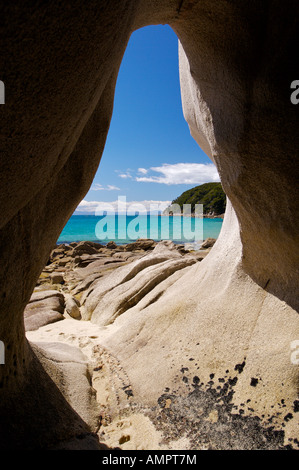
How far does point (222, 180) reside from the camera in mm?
2547

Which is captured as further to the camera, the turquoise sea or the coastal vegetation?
the coastal vegetation

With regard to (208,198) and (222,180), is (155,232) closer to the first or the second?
(208,198)

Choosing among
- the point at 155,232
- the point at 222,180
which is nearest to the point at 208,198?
the point at 155,232

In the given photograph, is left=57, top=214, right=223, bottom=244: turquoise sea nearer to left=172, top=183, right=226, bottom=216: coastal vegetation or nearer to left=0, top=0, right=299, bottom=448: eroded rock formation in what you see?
left=172, top=183, right=226, bottom=216: coastal vegetation

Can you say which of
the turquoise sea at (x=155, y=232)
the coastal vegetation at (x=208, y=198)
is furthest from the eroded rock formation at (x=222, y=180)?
the coastal vegetation at (x=208, y=198)

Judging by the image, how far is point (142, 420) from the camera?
7.15 feet

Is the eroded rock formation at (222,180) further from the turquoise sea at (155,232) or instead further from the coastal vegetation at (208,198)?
the coastal vegetation at (208,198)

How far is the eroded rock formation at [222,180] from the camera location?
0.94m

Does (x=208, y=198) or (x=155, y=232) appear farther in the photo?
(x=208, y=198)

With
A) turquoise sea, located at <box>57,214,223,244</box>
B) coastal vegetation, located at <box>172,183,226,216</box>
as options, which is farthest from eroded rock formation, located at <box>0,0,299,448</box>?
coastal vegetation, located at <box>172,183,226,216</box>

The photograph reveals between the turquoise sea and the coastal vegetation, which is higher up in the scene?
the coastal vegetation

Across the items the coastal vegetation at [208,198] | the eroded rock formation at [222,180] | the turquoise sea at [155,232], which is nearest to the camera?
the eroded rock formation at [222,180]

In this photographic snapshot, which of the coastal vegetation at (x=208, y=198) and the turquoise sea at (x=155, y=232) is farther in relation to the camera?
the coastal vegetation at (x=208, y=198)

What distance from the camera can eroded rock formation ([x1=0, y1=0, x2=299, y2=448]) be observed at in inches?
37.2
